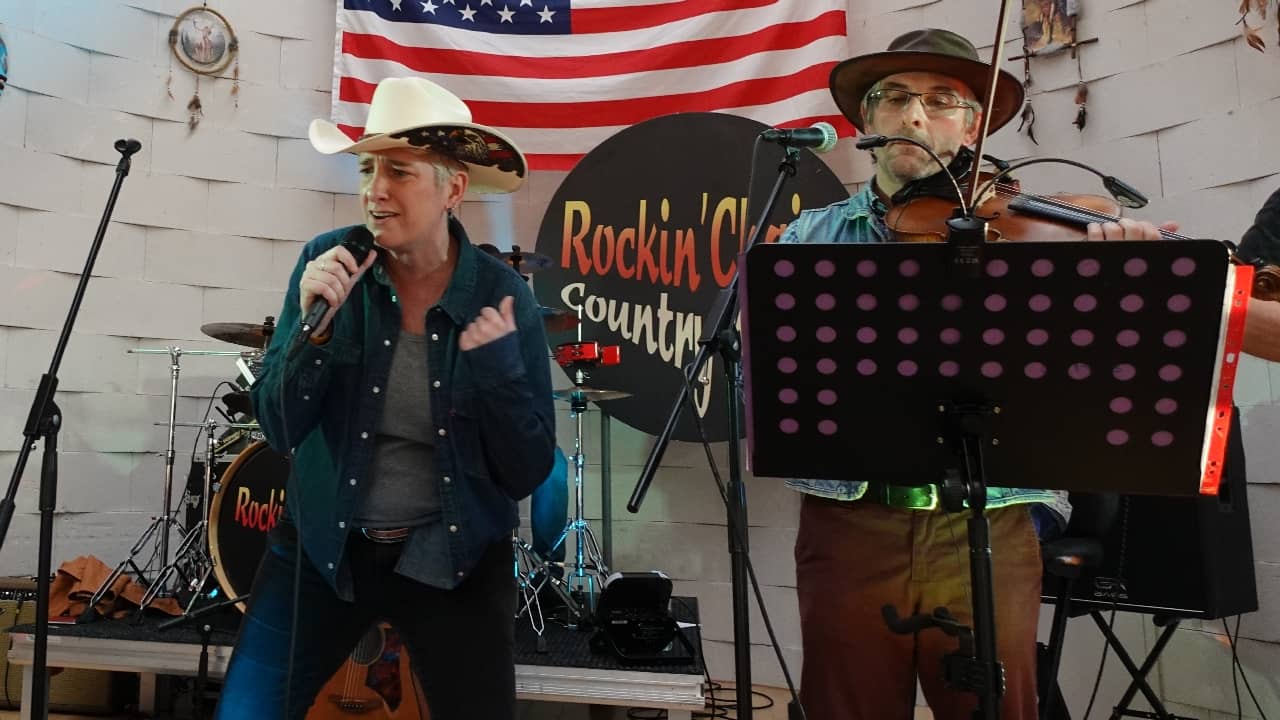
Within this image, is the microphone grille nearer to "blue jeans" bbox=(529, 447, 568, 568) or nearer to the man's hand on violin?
the man's hand on violin

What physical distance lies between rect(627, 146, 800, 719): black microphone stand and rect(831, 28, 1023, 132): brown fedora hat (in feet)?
0.82

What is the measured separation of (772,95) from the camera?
4.04m

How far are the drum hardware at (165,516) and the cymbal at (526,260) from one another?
4.58 ft

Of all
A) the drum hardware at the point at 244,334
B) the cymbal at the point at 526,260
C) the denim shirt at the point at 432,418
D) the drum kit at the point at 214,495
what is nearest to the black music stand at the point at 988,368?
the denim shirt at the point at 432,418

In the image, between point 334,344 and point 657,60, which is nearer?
point 334,344

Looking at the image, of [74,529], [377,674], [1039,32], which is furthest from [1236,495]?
[74,529]

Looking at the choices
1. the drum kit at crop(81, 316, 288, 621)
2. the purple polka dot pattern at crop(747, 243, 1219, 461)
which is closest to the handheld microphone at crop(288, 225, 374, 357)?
the purple polka dot pattern at crop(747, 243, 1219, 461)

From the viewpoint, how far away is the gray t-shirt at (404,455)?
177cm

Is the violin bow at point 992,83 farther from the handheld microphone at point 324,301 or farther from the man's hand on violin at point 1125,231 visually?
the handheld microphone at point 324,301

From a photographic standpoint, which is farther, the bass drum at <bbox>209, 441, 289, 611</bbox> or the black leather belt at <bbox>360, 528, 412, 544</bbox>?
the bass drum at <bbox>209, 441, 289, 611</bbox>

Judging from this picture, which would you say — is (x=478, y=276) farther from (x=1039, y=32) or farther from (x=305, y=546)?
(x=1039, y=32)

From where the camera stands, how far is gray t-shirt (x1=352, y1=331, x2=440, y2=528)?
5.82 feet

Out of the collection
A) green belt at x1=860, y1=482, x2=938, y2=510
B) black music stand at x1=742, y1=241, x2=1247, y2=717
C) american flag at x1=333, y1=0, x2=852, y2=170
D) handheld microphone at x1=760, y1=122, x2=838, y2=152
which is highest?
american flag at x1=333, y1=0, x2=852, y2=170

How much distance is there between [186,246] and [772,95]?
9.13 ft
